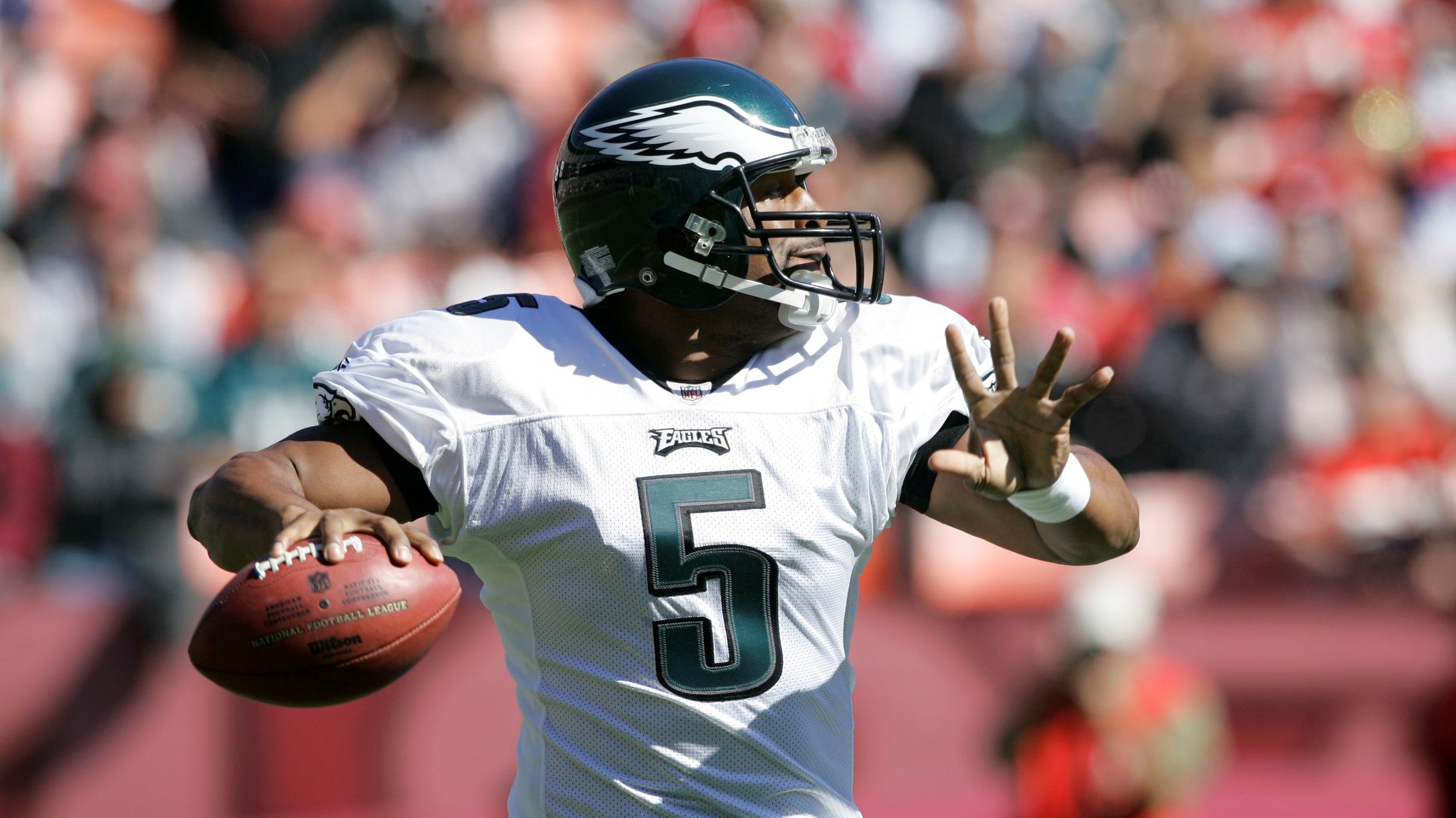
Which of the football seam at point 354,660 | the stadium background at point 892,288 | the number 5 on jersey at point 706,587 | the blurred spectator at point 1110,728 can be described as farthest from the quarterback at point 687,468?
the stadium background at point 892,288

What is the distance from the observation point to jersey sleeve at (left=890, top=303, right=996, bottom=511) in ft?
8.79

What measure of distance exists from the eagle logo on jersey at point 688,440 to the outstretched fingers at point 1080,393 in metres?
0.54

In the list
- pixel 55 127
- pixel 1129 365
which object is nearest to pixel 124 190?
pixel 55 127

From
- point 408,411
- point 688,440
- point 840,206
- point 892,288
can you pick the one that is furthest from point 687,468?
point 840,206

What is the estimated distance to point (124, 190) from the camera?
22.0ft

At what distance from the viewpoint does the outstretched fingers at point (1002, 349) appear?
7.76 feet

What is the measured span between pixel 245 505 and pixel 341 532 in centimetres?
21

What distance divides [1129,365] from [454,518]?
5.41m

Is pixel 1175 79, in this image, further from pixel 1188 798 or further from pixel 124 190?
pixel 124 190

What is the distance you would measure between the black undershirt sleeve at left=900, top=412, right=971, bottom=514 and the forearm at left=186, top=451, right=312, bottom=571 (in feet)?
3.34

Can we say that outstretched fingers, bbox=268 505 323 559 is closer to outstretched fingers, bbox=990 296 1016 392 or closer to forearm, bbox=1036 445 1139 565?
outstretched fingers, bbox=990 296 1016 392

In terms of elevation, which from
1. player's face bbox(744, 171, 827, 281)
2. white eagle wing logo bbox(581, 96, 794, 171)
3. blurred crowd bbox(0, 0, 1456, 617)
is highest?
white eagle wing logo bbox(581, 96, 794, 171)

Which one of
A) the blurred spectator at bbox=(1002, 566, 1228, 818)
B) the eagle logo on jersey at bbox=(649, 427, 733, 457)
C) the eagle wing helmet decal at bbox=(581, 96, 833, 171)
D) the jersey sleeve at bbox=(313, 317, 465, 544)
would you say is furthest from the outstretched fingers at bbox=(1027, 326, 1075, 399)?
the blurred spectator at bbox=(1002, 566, 1228, 818)

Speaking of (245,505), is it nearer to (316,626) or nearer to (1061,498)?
(316,626)
